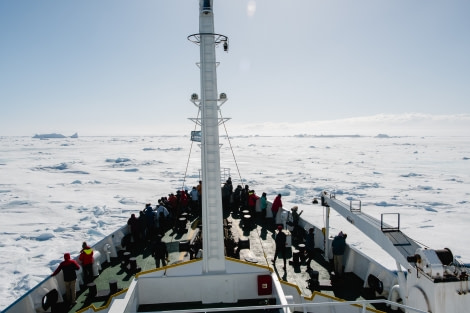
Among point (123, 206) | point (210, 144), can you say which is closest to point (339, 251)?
point (210, 144)

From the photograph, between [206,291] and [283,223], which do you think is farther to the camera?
[283,223]

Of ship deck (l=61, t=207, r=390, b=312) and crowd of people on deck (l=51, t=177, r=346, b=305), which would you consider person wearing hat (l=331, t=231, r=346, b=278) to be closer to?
crowd of people on deck (l=51, t=177, r=346, b=305)

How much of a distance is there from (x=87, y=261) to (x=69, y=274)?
1186 millimetres

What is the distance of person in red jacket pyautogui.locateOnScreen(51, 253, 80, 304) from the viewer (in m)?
6.99

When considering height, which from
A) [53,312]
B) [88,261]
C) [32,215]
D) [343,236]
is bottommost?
[32,215]

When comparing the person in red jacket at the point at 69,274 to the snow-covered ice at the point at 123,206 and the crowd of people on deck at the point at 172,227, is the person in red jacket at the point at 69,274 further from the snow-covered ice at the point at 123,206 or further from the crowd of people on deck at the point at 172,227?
the snow-covered ice at the point at 123,206

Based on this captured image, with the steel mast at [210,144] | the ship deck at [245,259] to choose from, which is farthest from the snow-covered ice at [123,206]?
the ship deck at [245,259]

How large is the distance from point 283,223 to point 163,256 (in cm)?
523

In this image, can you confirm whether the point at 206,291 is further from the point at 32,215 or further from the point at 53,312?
the point at 32,215

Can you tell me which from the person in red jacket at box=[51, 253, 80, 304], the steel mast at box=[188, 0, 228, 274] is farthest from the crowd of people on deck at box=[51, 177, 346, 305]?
the steel mast at box=[188, 0, 228, 274]

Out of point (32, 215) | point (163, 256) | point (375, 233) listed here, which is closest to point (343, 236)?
point (375, 233)

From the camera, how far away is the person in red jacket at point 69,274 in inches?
275

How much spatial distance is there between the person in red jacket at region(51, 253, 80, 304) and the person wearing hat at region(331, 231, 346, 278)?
6250mm

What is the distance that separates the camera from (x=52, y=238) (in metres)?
25.2
